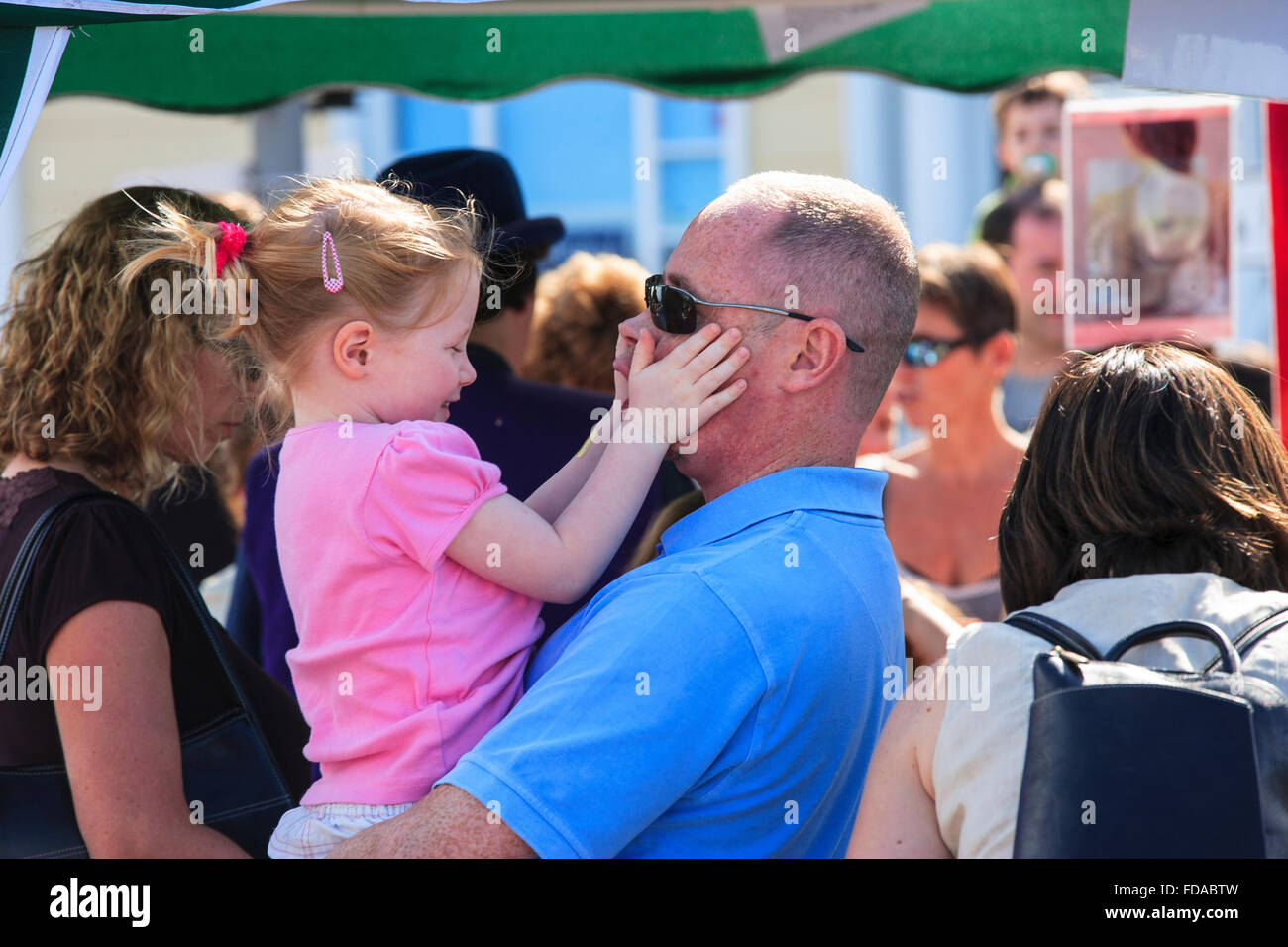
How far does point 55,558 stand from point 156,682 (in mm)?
263

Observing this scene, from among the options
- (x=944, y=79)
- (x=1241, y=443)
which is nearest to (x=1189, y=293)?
(x=944, y=79)

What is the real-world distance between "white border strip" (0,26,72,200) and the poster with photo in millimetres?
3689

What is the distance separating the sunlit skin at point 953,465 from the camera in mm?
4594

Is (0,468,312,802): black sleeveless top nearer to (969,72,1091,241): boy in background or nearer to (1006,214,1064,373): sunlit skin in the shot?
(1006,214,1064,373): sunlit skin

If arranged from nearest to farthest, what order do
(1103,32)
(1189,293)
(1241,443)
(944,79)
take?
(1241,443)
(1103,32)
(944,79)
(1189,293)

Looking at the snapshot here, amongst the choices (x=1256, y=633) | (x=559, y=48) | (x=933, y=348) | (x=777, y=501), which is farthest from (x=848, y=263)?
(x=933, y=348)

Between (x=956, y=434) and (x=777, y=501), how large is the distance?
9.50ft

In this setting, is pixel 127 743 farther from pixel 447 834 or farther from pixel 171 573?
pixel 447 834

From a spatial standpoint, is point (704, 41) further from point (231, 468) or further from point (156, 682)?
point (156, 682)

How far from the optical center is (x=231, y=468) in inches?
171

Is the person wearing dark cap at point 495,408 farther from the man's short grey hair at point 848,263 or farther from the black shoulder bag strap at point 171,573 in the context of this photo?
the man's short grey hair at point 848,263

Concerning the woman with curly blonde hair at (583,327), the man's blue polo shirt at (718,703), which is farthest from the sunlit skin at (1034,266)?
the man's blue polo shirt at (718,703)

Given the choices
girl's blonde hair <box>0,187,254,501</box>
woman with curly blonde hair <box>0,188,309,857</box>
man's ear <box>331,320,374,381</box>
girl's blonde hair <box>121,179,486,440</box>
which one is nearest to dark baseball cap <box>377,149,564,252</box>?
woman with curly blonde hair <box>0,188,309,857</box>

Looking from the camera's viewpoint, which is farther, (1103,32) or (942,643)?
(1103,32)
